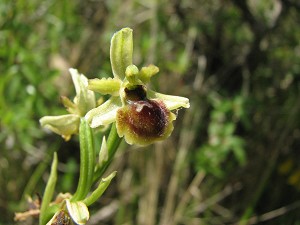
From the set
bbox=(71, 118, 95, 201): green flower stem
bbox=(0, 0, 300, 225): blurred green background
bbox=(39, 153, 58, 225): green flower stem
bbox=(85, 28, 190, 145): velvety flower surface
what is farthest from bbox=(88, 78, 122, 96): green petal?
bbox=(0, 0, 300, 225): blurred green background

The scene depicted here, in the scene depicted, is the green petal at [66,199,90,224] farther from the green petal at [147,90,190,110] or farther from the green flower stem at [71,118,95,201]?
the green petal at [147,90,190,110]

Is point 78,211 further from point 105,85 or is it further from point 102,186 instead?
point 105,85

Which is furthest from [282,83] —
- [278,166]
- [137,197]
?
[137,197]

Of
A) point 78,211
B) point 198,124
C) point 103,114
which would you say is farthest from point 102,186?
point 198,124

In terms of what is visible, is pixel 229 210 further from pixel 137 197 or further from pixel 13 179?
pixel 13 179

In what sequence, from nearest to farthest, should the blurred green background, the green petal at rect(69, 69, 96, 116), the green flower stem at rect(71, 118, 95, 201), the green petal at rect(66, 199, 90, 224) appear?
the green petal at rect(66, 199, 90, 224)
the green flower stem at rect(71, 118, 95, 201)
the green petal at rect(69, 69, 96, 116)
the blurred green background

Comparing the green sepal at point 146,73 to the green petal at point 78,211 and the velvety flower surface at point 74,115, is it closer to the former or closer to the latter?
the velvety flower surface at point 74,115
